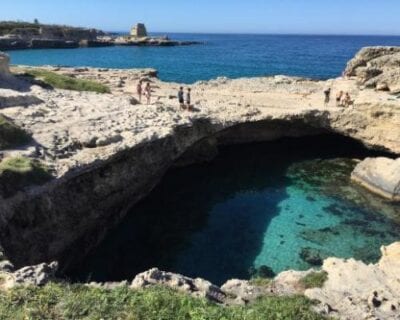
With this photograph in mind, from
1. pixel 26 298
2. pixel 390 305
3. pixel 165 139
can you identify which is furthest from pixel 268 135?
pixel 26 298

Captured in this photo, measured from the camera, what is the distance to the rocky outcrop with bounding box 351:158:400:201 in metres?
24.7

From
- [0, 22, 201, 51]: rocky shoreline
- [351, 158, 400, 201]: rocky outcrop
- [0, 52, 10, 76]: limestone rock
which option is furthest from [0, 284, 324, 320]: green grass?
[0, 22, 201, 51]: rocky shoreline

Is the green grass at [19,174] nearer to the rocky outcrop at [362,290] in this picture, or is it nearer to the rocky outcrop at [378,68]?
the rocky outcrop at [362,290]

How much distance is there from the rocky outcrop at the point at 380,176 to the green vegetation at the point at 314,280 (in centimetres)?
1351

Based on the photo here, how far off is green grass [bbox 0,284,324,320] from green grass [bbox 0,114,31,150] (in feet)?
30.5

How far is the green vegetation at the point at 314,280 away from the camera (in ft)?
40.7

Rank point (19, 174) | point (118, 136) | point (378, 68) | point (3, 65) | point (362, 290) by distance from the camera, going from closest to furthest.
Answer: point (362, 290)
point (19, 174)
point (118, 136)
point (3, 65)
point (378, 68)

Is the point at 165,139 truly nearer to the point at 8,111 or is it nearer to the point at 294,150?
the point at 8,111

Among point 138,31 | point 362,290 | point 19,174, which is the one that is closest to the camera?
point 362,290

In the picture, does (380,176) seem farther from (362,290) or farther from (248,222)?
(362,290)

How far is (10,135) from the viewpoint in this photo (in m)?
18.2

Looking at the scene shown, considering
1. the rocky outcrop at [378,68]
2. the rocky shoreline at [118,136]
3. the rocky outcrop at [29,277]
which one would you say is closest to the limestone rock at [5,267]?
the rocky outcrop at [29,277]

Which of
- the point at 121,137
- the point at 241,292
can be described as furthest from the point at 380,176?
the point at 241,292

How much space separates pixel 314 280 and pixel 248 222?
9.58 m
